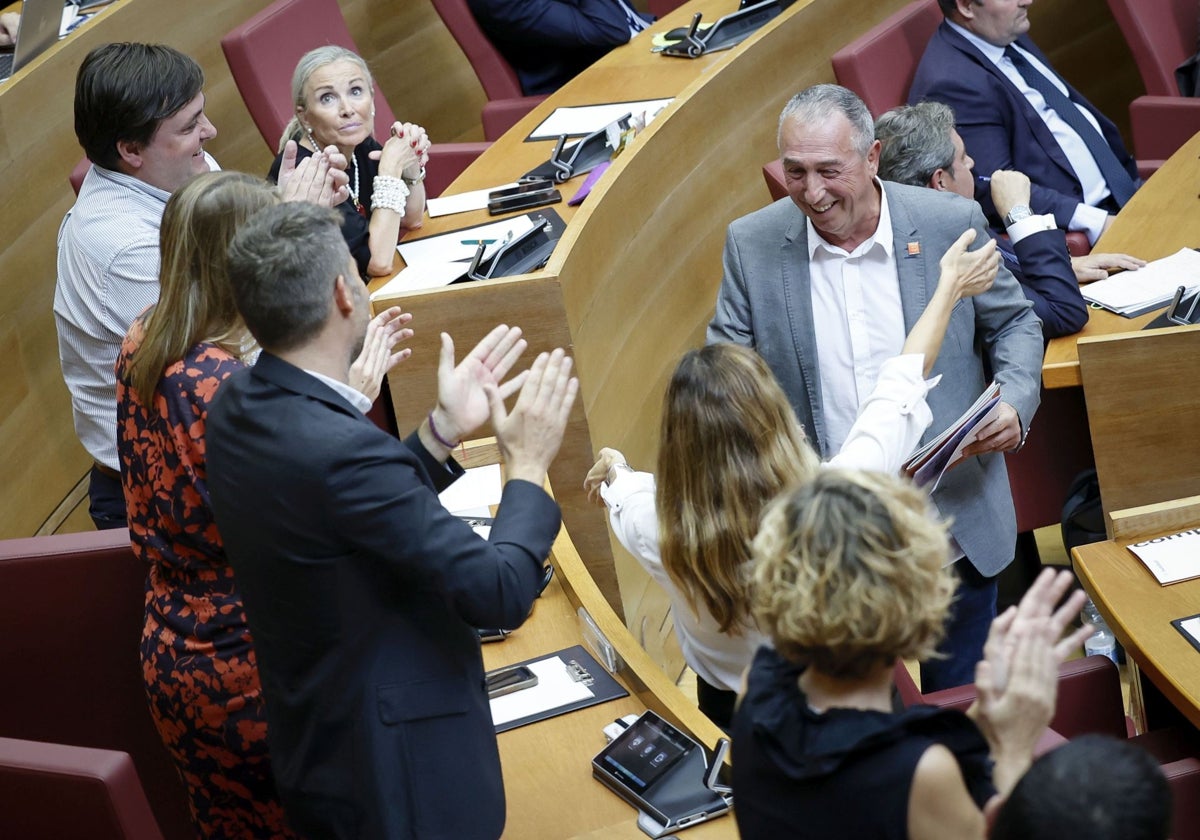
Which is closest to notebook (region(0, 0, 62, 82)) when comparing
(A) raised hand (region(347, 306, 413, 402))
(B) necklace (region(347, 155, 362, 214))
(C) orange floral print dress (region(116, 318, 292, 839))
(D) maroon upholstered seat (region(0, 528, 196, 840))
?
(B) necklace (region(347, 155, 362, 214))

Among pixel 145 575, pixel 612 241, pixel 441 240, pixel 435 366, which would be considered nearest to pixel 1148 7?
pixel 612 241

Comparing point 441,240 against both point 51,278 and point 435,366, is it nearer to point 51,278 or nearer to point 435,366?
point 435,366

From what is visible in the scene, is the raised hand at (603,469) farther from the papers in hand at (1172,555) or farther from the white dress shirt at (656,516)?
the papers in hand at (1172,555)

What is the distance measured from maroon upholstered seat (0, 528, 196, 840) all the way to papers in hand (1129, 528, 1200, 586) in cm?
170

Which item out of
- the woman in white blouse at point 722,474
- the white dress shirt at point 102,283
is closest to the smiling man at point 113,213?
the white dress shirt at point 102,283

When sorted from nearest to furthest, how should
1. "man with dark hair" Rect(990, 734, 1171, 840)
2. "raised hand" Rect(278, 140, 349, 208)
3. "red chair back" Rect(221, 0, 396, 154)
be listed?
"man with dark hair" Rect(990, 734, 1171, 840) → "raised hand" Rect(278, 140, 349, 208) → "red chair back" Rect(221, 0, 396, 154)

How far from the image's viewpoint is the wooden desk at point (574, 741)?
180 centimetres

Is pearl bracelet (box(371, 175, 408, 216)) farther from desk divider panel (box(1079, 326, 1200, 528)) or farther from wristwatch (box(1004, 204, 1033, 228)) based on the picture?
desk divider panel (box(1079, 326, 1200, 528))

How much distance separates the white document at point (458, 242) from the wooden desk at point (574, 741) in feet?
3.43

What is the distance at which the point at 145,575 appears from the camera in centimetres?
227

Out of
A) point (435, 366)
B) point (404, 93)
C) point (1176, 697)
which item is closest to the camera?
point (1176, 697)

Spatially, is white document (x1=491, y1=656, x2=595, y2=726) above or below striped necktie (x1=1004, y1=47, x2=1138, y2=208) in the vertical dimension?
above

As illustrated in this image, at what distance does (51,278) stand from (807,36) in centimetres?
238

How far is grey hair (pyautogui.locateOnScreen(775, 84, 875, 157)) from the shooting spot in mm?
2393
